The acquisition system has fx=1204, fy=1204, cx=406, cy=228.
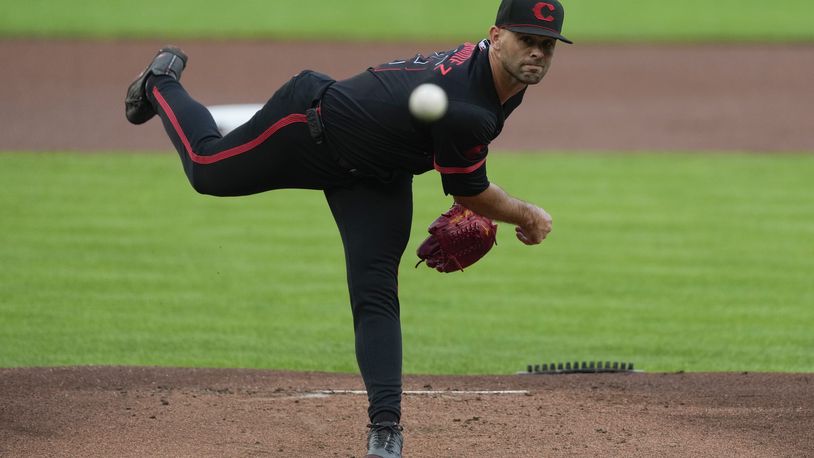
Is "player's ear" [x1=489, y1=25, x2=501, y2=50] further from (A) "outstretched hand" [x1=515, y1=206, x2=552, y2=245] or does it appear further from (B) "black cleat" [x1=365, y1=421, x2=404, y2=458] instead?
(B) "black cleat" [x1=365, y1=421, x2=404, y2=458]

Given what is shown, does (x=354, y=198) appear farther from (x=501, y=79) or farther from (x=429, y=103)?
(x=501, y=79)

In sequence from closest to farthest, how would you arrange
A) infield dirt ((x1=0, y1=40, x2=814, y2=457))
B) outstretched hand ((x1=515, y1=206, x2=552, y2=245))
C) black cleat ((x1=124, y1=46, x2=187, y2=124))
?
outstretched hand ((x1=515, y1=206, x2=552, y2=245)) → infield dirt ((x1=0, y1=40, x2=814, y2=457)) → black cleat ((x1=124, y1=46, x2=187, y2=124))

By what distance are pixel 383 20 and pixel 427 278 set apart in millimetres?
14483

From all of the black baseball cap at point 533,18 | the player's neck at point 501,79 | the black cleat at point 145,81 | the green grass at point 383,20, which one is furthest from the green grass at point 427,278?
the green grass at point 383,20

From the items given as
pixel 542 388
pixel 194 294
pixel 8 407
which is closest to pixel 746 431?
pixel 542 388

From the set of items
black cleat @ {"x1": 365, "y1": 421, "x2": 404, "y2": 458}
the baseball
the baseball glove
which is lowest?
black cleat @ {"x1": 365, "y1": 421, "x2": 404, "y2": 458}

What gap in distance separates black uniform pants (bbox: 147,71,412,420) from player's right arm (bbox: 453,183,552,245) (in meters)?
0.26

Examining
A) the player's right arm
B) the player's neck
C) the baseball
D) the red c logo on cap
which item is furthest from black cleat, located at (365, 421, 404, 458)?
the red c logo on cap

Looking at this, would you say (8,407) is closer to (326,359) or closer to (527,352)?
(326,359)

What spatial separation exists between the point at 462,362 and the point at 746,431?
7.27ft

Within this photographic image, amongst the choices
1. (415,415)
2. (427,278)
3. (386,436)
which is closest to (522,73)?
(386,436)

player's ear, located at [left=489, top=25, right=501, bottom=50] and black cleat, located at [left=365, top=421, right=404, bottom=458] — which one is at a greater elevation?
player's ear, located at [left=489, top=25, right=501, bottom=50]

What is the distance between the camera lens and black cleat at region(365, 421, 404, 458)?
166 inches

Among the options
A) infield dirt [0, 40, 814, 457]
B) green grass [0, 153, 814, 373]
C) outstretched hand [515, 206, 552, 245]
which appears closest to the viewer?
outstretched hand [515, 206, 552, 245]
